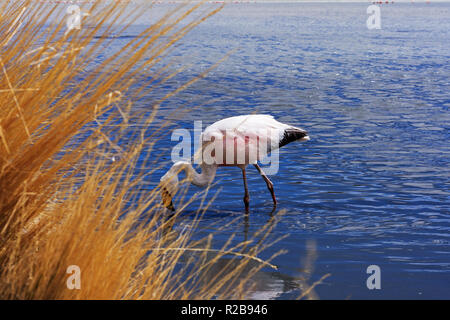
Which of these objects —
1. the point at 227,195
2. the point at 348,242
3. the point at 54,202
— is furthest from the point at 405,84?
the point at 54,202

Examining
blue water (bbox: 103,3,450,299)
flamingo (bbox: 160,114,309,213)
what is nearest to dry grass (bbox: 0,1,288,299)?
blue water (bbox: 103,3,450,299)

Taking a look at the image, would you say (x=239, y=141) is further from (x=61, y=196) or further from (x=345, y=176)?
(x=61, y=196)

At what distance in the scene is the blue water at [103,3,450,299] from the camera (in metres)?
6.02

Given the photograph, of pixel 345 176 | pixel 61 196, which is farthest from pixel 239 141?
pixel 61 196

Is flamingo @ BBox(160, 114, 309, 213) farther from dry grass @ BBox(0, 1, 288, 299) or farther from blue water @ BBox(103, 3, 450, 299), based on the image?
dry grass @ BBox(0, 1, 288, 299)

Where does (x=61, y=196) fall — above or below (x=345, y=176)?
above

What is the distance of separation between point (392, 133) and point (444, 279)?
20.4 feet

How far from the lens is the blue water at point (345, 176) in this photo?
6020 millimetres

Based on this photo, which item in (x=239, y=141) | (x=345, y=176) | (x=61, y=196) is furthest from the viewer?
(x=345, y=176)

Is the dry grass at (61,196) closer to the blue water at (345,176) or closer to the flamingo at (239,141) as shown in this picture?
the blue water at (345,176)

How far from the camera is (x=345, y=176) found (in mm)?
9062
